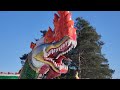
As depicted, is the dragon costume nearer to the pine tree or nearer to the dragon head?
the dragon head

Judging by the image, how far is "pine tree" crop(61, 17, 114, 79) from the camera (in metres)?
5.56

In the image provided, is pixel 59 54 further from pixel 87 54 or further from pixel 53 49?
pixel 87 54

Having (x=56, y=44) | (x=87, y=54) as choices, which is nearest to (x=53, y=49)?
(x=56, y=44)

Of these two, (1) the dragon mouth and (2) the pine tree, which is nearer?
(1) the dragon mouth

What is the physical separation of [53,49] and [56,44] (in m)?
0.11

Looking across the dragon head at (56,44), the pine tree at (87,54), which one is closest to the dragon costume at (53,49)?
the dragon head at (56,44)

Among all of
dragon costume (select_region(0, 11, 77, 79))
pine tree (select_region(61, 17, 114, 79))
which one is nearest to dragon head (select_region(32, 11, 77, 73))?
dragon costume (select_region(0, 11, 77, 79))

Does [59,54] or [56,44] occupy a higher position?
[56,44]

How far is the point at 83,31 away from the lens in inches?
269

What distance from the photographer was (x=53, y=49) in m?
5.30
